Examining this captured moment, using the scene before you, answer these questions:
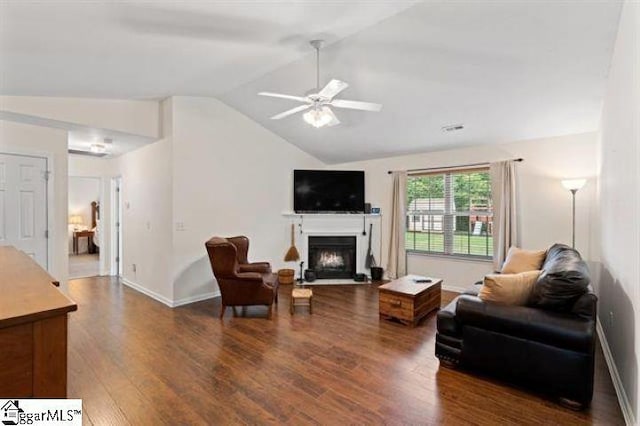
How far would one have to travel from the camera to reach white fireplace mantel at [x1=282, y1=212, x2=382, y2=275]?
582 cm

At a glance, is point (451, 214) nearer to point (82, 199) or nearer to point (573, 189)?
point (573, 189)

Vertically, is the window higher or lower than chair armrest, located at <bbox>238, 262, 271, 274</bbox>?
higher

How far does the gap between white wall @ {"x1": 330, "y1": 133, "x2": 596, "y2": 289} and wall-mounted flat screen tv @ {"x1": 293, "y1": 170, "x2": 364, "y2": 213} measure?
136 cm

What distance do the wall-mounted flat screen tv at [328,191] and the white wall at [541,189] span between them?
4.47 ft

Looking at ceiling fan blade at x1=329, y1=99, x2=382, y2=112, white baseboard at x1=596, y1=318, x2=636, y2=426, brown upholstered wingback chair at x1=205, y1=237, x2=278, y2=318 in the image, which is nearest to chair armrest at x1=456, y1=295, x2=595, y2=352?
white baseboard at x1=596, y1=318, x2=636, y2=426

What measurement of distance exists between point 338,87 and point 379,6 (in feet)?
2.29

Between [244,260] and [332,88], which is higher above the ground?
[332,88]

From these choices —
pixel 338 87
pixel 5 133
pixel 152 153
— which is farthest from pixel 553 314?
pixel 5 133

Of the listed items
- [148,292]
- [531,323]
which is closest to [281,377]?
[531,323]

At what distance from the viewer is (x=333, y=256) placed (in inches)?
234

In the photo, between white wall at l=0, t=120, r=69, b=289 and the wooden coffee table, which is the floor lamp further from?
white wall at l=0, t=120, r=69, b=289

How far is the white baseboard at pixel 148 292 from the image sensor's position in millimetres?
4287

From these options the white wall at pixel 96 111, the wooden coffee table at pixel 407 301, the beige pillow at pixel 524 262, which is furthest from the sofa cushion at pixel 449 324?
the white wall at pixel 96 111

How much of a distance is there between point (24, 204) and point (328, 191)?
4.36 metres
